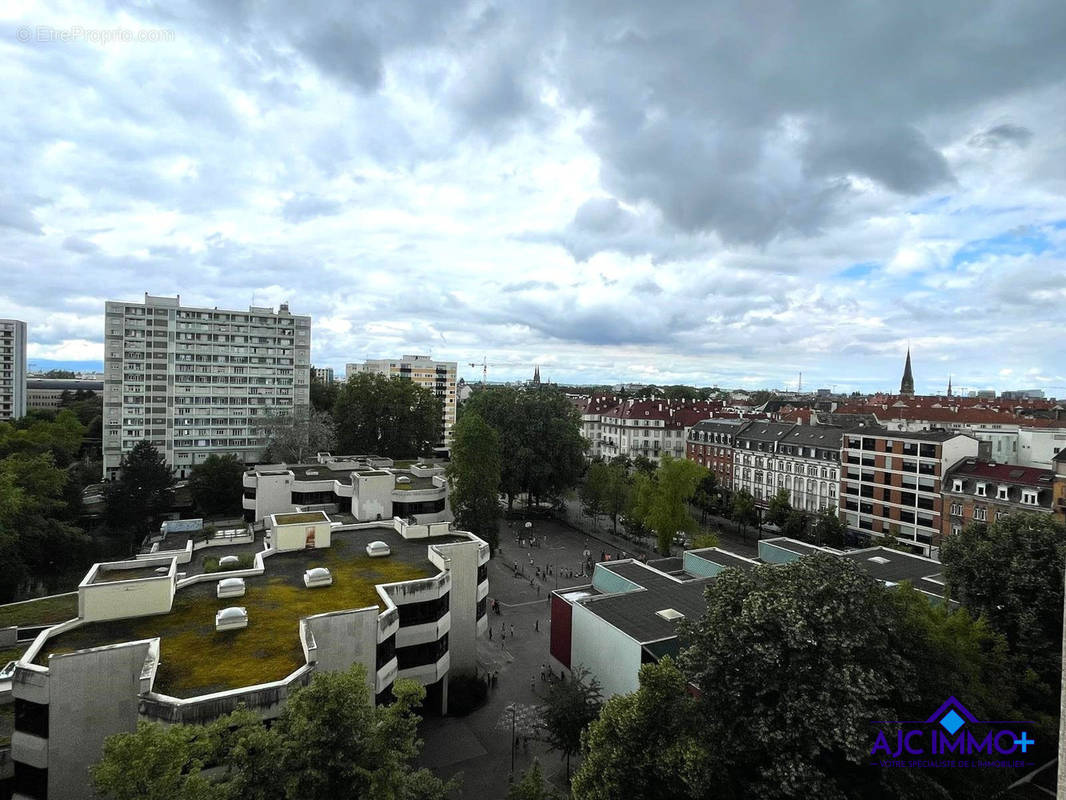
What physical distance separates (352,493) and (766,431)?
50.4 metres

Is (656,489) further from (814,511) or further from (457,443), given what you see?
(814,511)

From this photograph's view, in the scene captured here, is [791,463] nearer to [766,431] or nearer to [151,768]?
[766,431]

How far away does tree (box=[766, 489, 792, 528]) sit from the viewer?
58.9 m

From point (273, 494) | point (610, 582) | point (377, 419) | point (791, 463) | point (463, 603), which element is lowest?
point (463, 603)

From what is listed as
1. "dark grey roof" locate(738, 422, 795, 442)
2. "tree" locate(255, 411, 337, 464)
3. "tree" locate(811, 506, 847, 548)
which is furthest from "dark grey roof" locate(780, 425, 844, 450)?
"tree" locate(255, 411, 337, 464)

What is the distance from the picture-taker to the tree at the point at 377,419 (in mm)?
71750

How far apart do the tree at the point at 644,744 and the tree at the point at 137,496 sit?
52.1 metres

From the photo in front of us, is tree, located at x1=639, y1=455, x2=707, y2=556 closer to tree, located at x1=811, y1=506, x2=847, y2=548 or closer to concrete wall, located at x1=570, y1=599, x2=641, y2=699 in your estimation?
tree, located at x1=811, y1=506, x2=847, y2=548

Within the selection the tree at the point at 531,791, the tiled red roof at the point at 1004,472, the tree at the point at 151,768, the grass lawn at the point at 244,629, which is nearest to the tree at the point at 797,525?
the tiled red roof at the point at 1004,472

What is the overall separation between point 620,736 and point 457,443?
94.3 ft

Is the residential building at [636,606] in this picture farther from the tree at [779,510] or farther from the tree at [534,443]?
the tree at [534,443]

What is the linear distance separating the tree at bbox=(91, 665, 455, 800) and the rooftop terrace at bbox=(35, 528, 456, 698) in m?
4.98

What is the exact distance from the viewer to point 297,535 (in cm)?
2992

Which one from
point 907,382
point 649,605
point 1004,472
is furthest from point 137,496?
point 907,382
